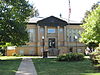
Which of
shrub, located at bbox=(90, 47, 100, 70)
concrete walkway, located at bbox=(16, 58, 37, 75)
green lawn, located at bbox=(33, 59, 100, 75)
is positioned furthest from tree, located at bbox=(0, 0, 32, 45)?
shrub, located at bbox=(90, 47, 100, 70)

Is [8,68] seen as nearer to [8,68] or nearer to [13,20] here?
[8,68]

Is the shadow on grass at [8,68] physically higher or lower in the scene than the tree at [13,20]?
lower

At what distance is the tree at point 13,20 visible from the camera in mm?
27844

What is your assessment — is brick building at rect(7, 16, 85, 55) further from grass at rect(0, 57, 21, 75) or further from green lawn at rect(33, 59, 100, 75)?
green lawn at rect(33, 59, 100, 75)

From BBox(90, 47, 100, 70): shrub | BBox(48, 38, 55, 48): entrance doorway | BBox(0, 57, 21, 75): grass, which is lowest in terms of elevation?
BBox(0, 57, 21, 75): grass

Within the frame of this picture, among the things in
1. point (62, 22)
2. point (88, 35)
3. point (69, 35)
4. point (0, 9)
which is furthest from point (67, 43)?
point (88, 35)

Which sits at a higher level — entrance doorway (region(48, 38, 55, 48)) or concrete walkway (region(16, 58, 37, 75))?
entrance doorway (region(48, 38, 55, 48))

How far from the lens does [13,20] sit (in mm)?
28391

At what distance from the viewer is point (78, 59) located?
24188mm

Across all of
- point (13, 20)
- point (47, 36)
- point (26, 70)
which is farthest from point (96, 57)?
point (47, 36)

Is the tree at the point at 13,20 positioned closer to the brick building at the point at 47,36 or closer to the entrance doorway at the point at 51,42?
the brick building at the point at 47,36

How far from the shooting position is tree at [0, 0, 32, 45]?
27844 millimetres

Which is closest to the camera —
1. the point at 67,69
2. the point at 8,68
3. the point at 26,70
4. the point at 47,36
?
the point at 26,70

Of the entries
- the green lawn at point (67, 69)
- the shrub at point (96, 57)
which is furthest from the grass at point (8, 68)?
the shrub at point (96, 57)
